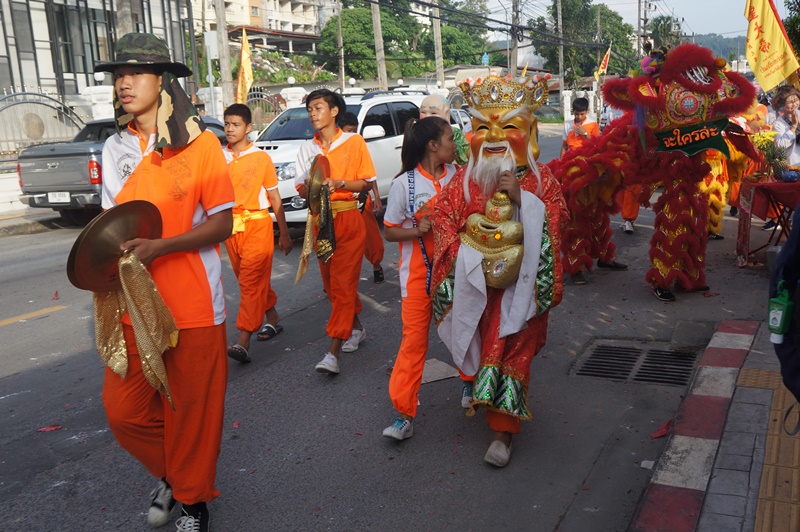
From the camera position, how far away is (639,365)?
5.63m

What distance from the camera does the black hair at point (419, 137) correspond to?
4629 millimetres


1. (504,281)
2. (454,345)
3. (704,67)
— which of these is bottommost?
(454,345)

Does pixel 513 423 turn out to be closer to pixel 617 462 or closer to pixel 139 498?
pixel 617 462

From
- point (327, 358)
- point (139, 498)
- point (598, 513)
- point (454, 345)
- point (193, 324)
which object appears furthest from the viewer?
point (327, 358)

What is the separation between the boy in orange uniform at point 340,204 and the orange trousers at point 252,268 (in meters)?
0.48

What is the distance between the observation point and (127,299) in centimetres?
311

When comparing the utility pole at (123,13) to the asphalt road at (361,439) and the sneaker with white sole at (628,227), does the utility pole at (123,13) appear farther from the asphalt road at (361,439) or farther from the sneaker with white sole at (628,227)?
the sneaker with white sole at (628,227)

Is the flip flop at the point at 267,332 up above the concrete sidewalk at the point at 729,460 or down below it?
below

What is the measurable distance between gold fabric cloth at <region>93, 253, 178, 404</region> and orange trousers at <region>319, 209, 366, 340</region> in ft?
8.06

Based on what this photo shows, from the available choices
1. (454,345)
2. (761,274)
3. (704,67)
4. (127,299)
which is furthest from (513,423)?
(761,274)

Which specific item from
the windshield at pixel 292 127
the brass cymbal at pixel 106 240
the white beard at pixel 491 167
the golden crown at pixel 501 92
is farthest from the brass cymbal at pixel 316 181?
the windshield at pixel 292 127

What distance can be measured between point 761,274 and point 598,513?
17.1 feet

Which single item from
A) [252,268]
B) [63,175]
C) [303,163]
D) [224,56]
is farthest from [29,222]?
[303,163]

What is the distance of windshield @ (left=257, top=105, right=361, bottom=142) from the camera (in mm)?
11797
